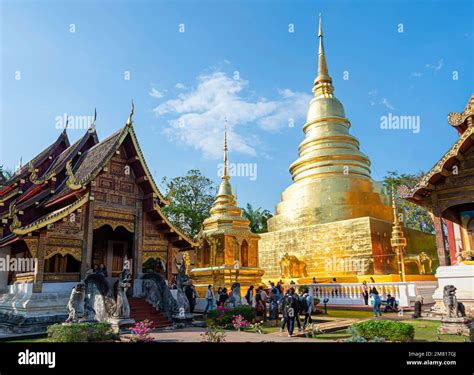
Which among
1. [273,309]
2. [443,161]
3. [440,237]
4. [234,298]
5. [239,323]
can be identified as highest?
[443,161]

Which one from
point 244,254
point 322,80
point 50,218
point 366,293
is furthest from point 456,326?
point 322,80

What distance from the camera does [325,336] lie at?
11133mm

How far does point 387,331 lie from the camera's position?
9180 millimetres

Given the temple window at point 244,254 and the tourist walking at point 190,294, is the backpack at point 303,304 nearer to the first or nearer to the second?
the tourist walking at point 190,294

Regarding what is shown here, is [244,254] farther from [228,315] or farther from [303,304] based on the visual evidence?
[303,304]

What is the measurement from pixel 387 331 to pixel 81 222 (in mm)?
10724

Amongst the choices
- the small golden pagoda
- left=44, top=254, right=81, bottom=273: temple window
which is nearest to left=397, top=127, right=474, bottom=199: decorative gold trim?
the small golden pagoda

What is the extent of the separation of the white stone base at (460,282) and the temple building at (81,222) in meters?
9.81

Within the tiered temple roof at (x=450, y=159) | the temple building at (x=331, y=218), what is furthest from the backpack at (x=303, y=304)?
the temple building at (x=331, y=218)

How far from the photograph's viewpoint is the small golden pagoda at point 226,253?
25.4 meters

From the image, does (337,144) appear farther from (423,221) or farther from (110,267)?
(110,267)

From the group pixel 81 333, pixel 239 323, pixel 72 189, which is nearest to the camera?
pixel 81 333
